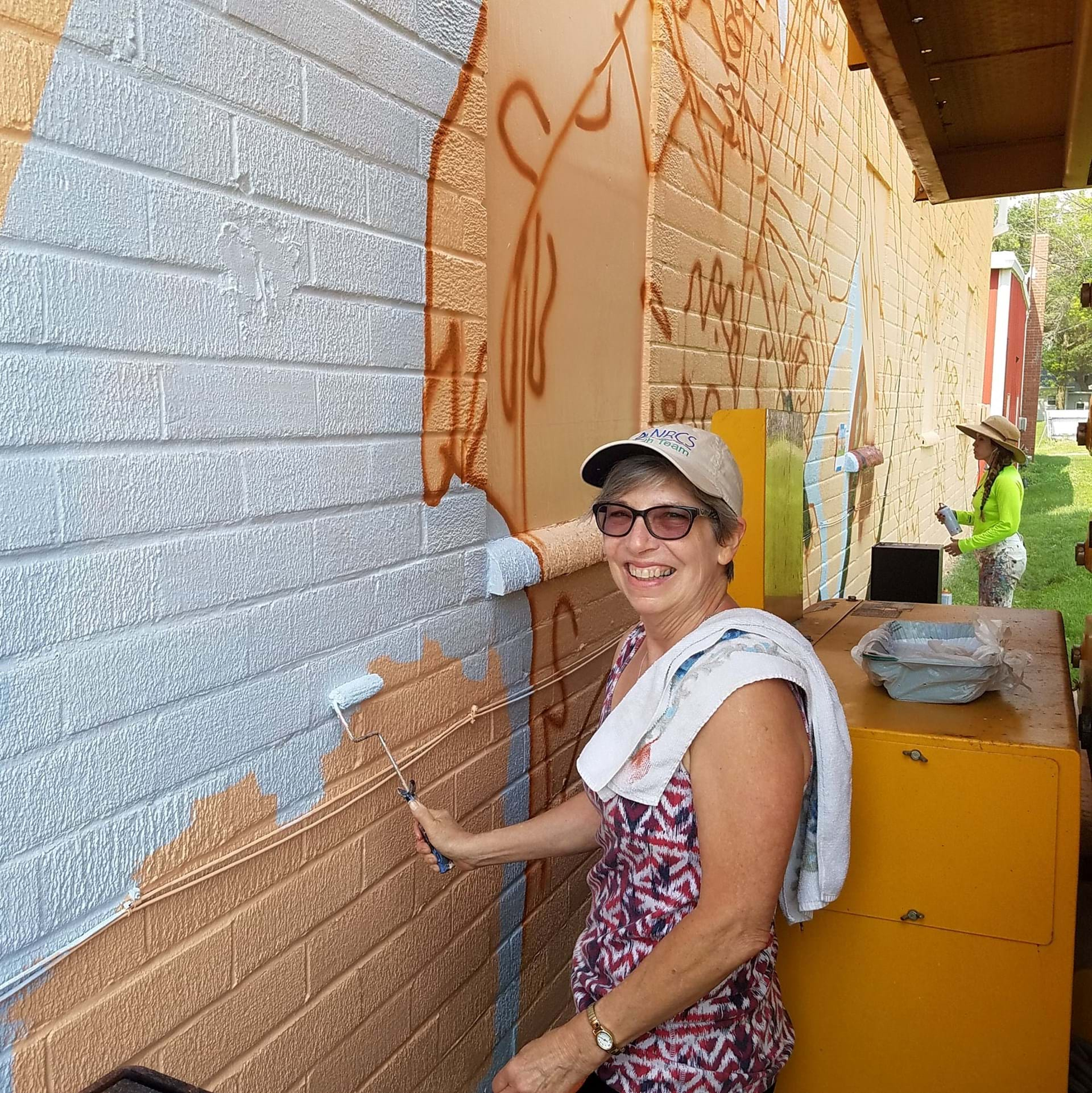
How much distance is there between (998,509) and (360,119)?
6.01 m

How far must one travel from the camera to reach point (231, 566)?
160 cm

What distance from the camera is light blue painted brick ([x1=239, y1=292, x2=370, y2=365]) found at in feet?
5.37

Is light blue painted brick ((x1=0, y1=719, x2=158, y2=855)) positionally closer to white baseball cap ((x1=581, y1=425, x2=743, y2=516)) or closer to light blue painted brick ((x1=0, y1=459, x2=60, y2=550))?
light blue painted brick ((x1=0, y1=459, x2=60, y2=550))

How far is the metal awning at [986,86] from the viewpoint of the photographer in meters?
2.64

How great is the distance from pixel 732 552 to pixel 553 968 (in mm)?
1638

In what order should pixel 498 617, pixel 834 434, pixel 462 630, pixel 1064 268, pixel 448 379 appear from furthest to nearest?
pixel 1064 268 → pixel 834 434 → pixel 498 617 → pixel 462 630 → pixel 448 379

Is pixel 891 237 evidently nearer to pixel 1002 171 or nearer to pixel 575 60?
pixel 1002 171

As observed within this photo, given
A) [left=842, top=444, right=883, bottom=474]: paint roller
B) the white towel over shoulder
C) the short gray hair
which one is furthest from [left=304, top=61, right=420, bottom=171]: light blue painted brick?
[left=842, top=444, right=883, bottom=474]: paint roller

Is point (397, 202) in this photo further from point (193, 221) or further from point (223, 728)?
point (223, 728)

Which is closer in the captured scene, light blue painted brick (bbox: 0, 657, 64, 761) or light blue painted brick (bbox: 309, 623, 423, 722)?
light blue painted brick (bbox: 0, 657, 64, 761)

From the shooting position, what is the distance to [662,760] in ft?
5.51

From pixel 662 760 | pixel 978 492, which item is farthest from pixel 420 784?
pixel 978 492

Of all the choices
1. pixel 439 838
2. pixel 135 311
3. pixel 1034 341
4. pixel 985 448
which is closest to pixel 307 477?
pixel 135 311

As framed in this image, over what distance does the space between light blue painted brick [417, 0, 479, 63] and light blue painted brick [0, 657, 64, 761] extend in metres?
1.45
